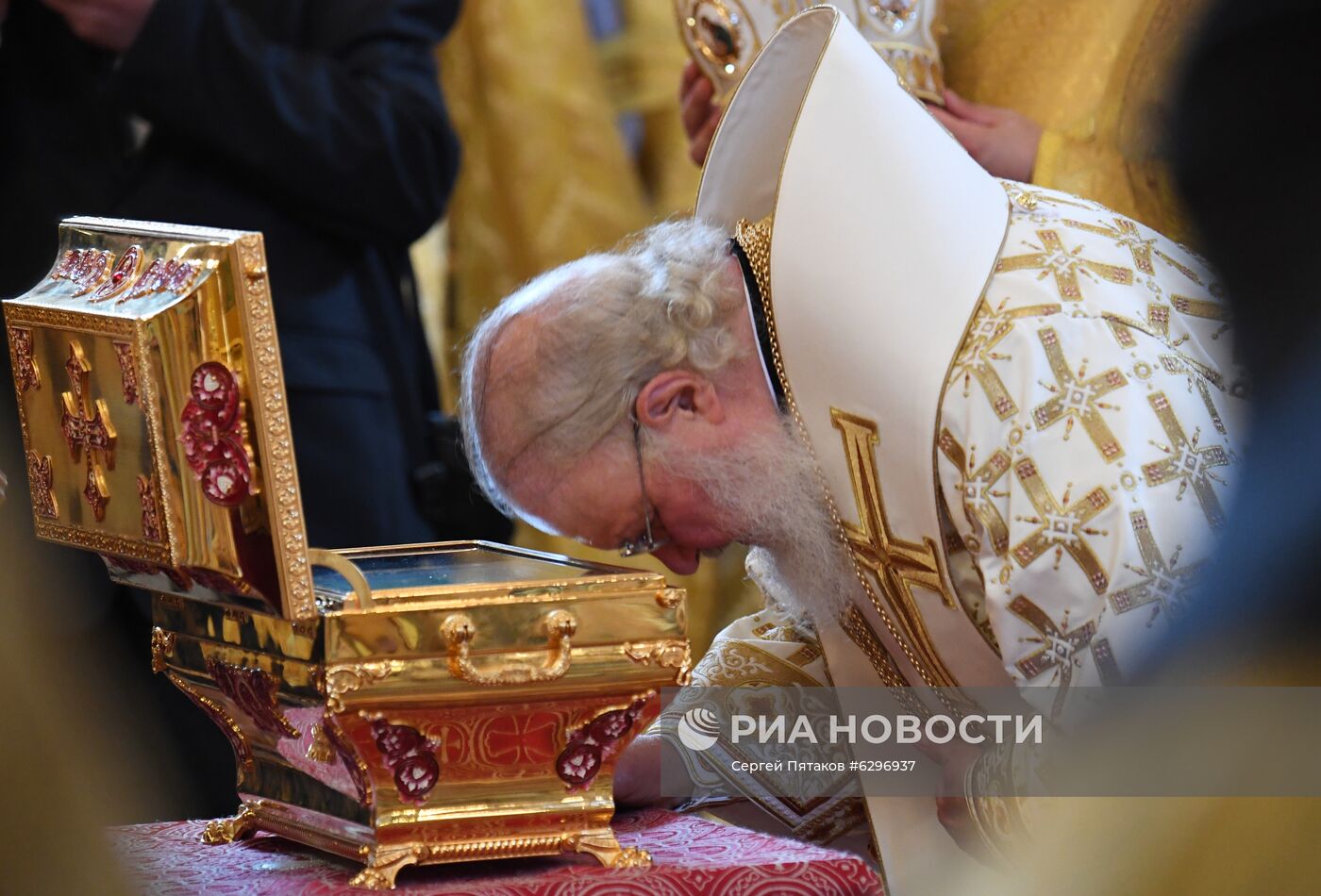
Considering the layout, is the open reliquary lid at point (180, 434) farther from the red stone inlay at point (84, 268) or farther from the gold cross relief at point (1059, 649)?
the gold cross relief at point (1059, 649)

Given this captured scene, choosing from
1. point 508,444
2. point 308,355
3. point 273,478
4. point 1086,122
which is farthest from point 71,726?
point 1086,122

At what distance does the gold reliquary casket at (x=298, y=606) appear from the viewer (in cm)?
160

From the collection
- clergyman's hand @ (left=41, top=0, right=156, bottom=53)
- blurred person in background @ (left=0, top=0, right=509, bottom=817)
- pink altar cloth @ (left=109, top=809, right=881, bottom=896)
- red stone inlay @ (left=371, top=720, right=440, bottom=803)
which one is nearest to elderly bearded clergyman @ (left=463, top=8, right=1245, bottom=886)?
pink altar cloth @ (left=109, top=809, right=881, bottom=896)

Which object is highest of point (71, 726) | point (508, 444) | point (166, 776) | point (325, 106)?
point (71, 726)

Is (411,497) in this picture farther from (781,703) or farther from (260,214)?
(781,703)

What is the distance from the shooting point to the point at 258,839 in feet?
6.41

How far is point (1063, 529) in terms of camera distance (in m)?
2.05

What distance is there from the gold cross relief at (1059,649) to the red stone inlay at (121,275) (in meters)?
1.10

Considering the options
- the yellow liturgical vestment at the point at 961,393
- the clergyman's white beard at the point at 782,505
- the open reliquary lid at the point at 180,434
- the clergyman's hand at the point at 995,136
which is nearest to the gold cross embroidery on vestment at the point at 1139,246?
the yellow liturgical vestment at the point at 961,393

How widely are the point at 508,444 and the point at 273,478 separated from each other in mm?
798

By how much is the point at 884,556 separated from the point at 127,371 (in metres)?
1.06

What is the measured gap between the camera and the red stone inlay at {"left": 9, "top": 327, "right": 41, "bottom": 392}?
1.85 metres

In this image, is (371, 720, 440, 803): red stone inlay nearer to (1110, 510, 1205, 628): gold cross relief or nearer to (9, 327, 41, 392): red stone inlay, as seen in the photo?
(9, 327, 41, 392): red stone inlay

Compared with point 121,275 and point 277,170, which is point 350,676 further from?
point 277,170
